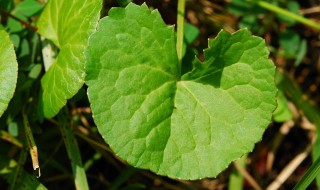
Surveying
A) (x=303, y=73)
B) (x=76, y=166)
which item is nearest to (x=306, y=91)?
(x=303, y=73)

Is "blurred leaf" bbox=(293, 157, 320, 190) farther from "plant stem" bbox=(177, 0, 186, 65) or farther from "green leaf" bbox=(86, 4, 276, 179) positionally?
"plant stem" bbox=(177, 0, 186, 65)

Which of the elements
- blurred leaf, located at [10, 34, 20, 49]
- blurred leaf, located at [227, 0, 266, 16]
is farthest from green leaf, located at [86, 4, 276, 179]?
blurred leaf, located at [227, 0, 266, 16]

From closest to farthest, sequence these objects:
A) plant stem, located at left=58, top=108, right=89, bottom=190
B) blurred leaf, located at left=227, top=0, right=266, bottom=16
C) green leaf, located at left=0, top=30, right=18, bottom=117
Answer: green leaf, located at left=0, top=30, right=18, bottom=117 < plant stem, located at left=58, top=108, right=89, bottom=190 < blurred leaf, located at left=227, top=0, right=266, bottom=16

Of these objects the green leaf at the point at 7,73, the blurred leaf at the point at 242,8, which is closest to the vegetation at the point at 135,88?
the green leaf at the point at 7,73

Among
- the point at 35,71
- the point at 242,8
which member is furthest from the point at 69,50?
the point at 242,8

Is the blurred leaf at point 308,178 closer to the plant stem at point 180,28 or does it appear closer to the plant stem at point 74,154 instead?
the plant stem at point 180,28

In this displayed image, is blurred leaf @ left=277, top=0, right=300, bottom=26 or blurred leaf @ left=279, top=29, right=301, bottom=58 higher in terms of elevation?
blurred leaf @ left=277, top=0, right=300, bottom=26
